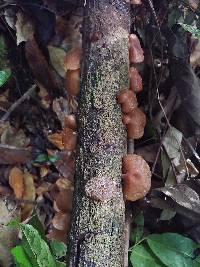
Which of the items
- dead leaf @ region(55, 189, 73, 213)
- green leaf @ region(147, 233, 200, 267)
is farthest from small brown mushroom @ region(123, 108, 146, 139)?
green leaf @ region(147, 233, 200, 267)

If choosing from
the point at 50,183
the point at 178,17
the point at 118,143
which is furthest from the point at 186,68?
the point at 50,183

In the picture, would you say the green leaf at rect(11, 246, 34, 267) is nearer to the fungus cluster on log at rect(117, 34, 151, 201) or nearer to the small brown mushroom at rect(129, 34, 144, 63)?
the fungus cluster on log at rect(117, 34, 151, 201)

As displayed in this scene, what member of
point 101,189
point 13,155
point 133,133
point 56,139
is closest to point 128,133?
point 133,133

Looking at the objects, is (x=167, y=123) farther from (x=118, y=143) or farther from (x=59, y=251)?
(x=59, y=251)

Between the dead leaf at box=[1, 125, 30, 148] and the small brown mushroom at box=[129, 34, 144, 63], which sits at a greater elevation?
the small brown mushroom at box=[129, 34, 144, 63]

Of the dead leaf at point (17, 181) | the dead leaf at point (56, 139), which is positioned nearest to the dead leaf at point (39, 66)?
the dead leaf at point (56, 139)

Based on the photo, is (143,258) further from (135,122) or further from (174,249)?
(135,122)
